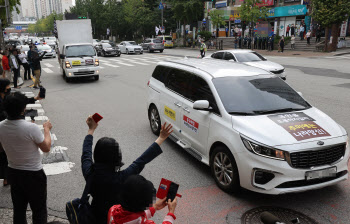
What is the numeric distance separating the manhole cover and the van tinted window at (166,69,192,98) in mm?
2546

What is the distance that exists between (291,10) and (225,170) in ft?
136

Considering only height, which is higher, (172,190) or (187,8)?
(187,8)

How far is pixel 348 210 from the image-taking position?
4.16 m

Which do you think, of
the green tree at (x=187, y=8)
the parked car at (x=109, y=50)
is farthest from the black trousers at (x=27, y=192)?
the green tree at (x=187, y=8)

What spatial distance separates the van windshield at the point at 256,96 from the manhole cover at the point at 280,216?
1434 millimetres

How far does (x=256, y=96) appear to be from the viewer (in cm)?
515

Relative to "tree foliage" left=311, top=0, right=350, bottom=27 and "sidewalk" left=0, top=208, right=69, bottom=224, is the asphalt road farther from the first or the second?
"tree foliage" left=311, top=0, right=350, bottom=27

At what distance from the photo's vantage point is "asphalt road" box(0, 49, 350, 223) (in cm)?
426

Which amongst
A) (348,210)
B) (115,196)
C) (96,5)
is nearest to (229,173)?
(348,210)

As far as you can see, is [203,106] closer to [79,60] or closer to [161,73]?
[161,73]

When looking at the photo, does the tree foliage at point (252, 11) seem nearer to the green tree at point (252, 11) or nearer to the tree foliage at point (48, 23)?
A: the green tree at point (252, 11)

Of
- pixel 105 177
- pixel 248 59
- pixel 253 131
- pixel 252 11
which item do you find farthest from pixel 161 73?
pixel 252 11

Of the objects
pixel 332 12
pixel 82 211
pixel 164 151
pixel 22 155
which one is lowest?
pixel 164 151

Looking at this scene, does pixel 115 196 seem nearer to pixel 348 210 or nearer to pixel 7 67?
pixel 348 210
